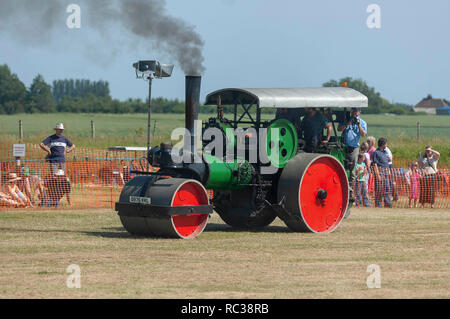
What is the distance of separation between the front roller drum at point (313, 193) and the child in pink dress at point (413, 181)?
646 cm

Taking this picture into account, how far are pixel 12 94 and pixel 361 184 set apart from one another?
237 ft

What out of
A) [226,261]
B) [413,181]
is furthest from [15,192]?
[226,261]

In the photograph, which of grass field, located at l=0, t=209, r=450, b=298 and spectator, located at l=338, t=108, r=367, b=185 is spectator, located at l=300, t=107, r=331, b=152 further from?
grass field, located at l=0, t=209, r=450, b=298

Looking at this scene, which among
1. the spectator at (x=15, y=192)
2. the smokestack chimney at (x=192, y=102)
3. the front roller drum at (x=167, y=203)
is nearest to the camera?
the front roller drum at (x=167, y=203)

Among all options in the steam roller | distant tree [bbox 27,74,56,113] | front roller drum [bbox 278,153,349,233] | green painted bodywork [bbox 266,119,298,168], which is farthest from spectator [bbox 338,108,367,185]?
distant tree [bbox 27,74,56,113]

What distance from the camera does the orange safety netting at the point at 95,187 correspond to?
58.9ft

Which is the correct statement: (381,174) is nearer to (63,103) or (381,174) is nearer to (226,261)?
(226,261)

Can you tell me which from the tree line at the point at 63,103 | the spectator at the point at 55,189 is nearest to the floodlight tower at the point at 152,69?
the spectator at the point at 55,189

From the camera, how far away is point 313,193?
13.0 metres

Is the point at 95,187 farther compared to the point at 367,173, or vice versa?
the point at 95,187

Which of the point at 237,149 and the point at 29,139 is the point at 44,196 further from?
the point at 29,139

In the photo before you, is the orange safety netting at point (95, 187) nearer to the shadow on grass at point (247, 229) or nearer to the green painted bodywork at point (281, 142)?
the shadow on grass at point (247, 229)
